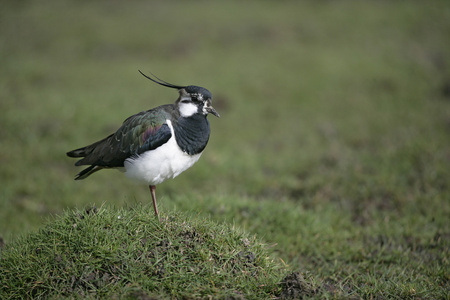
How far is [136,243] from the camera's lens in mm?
3393

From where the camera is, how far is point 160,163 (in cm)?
373

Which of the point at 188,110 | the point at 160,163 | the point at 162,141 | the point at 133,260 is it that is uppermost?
the point at 188,110

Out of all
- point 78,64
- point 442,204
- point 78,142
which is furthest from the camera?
point 78,64

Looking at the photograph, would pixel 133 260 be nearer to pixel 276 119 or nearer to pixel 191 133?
pixel 191 133

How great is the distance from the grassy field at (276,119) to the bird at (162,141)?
0.40 m

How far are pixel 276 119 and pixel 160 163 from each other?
5.67 m

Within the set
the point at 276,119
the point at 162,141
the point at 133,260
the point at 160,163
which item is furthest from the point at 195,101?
the point at 276,119

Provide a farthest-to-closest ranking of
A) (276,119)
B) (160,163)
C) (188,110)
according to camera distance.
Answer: (276,119), (188,110), (160,163)

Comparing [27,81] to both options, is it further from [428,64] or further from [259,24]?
[428,64]

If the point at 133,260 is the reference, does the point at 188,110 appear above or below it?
above

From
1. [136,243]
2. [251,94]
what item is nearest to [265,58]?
[251,94]

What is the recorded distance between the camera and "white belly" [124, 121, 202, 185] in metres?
3.73

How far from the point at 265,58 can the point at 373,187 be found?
5662mm

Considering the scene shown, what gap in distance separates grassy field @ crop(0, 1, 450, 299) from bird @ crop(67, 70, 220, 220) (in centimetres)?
40
